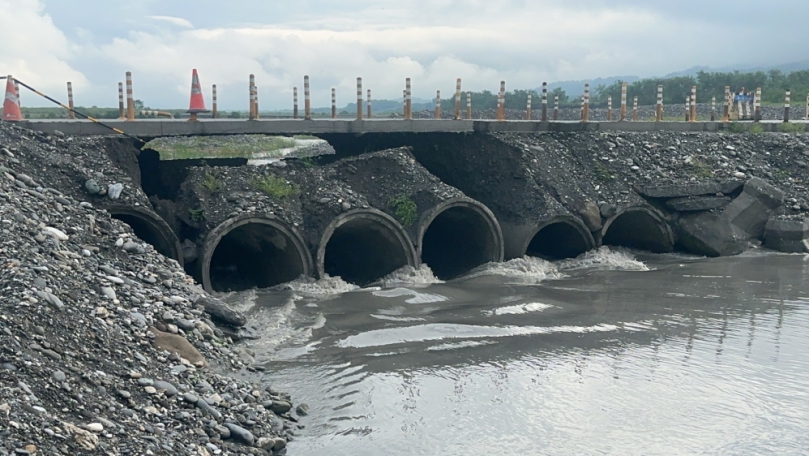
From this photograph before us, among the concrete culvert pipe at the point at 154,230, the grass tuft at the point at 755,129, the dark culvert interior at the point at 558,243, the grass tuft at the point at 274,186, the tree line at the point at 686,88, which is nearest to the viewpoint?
the concrete culvert pipe at the point at 154,230

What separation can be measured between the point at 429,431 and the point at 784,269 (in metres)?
10.1

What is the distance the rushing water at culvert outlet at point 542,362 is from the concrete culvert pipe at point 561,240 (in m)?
1.33

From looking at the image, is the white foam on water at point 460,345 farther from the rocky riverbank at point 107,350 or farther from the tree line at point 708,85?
the tree line at point 708,85

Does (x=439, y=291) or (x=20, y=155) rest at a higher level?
(x=20, y=155)

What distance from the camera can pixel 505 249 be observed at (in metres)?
15.7

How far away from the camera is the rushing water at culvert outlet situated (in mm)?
7621

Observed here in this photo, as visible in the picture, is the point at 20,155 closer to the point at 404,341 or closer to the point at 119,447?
the point at 404,341

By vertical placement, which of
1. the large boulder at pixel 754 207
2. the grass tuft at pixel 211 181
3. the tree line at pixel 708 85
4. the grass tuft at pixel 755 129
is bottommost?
the large boulder at pixel 754 207

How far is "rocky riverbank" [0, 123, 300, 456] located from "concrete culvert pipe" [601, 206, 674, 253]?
9396 millimetres

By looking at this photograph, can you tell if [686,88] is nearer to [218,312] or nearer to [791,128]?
[791,128]

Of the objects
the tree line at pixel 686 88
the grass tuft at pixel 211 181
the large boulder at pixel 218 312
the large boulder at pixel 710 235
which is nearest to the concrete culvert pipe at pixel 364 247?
the grass tuft at pixel 211 181

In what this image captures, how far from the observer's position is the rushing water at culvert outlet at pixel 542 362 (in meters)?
7.62

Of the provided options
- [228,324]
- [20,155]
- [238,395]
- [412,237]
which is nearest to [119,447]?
[238,395]

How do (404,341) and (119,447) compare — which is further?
(404,341)
